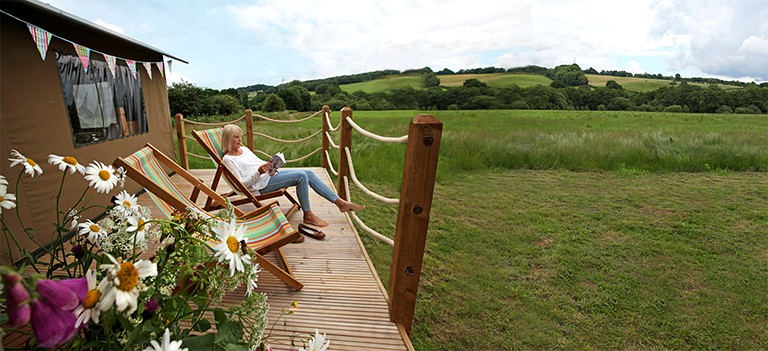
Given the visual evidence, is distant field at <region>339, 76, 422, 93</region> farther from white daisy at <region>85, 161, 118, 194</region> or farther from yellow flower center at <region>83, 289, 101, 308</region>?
yellow flower center at <region>83, 289, 101, 308</region>

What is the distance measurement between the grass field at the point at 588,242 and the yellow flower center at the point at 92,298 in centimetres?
182

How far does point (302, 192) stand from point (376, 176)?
2.97 meters

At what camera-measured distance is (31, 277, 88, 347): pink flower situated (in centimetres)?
36

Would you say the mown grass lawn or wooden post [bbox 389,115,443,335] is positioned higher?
wooden post [bbox 389,115,443,335]

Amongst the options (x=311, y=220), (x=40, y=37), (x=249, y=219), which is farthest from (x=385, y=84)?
(x=249, y=219)

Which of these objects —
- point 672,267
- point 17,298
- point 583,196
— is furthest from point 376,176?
point 17,298

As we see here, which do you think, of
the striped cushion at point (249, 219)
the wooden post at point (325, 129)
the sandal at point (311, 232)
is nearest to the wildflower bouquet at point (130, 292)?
the striped cushion at point (249, 219)

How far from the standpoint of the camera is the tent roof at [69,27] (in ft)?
8.37

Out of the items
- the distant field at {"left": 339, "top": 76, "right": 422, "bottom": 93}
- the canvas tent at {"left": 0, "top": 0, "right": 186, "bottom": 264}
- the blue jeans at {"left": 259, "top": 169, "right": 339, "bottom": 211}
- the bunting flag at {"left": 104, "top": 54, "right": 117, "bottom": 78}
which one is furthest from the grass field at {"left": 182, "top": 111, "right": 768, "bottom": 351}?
the distant field at {"left": 339, "top": 76, "right": 422, "bottom": 93}

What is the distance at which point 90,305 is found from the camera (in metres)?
0.43

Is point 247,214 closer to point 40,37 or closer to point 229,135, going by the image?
point 229,135

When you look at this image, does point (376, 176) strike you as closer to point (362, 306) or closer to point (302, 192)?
point (302, 192)

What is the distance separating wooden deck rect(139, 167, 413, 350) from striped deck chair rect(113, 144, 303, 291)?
0.33ft

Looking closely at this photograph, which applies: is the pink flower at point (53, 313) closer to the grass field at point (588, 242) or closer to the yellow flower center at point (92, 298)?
the yellow flower center at point (92, 298)
